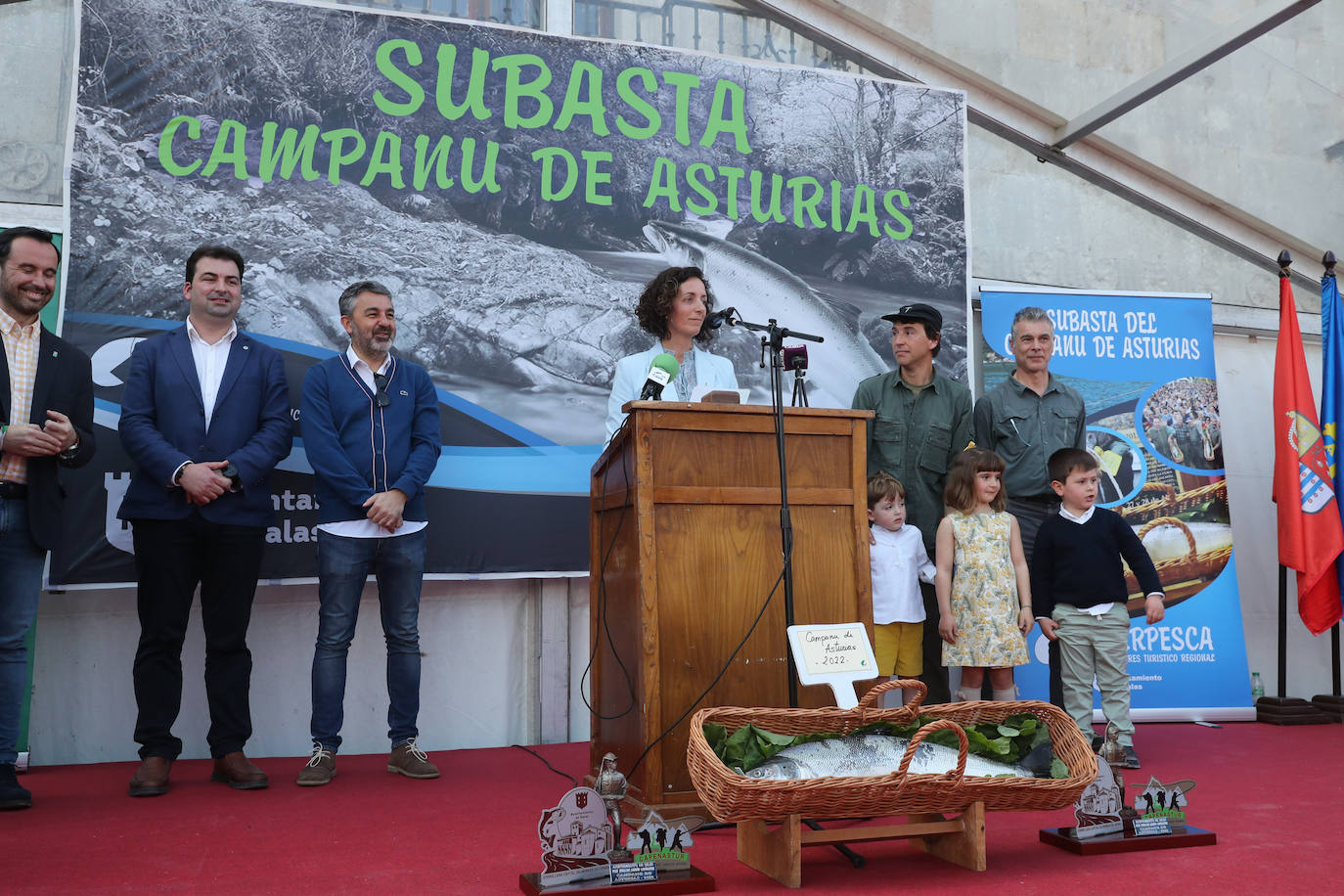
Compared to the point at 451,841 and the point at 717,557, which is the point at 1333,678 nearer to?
the point at 717,557

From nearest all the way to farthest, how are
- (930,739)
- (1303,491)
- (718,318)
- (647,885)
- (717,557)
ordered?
(647,885), (930,739), (717,557), (718,318), (1303,491)

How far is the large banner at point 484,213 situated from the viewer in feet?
12.1

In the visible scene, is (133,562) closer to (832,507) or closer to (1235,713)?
(832,507)

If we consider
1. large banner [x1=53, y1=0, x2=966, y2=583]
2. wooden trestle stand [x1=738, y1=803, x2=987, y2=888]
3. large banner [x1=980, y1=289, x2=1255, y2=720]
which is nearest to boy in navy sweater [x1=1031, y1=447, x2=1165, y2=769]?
large banner [x1=980, y1=289, x2=1255, y2=720]

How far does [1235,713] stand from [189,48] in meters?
4.96

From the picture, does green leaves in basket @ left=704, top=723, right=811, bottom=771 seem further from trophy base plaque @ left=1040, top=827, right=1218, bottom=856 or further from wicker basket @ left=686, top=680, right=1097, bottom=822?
trophy base plaque @ left=1040, top=827, right=1218, bottom=856

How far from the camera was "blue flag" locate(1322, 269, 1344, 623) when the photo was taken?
473 centimetres

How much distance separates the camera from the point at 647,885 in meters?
1.90

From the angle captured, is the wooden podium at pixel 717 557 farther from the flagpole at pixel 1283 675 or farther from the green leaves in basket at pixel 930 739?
the flagpole at pixel 1283 675

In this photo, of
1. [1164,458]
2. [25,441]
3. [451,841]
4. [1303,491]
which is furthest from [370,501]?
[1303,491]

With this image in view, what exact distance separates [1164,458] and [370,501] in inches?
135

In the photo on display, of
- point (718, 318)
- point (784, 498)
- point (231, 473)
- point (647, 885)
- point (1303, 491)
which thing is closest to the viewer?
point (647, 885)

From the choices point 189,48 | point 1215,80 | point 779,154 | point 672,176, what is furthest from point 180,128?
point 1215,80

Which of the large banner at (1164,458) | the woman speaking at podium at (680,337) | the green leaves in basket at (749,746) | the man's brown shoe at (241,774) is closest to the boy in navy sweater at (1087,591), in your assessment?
the large banner at (1164,458)
